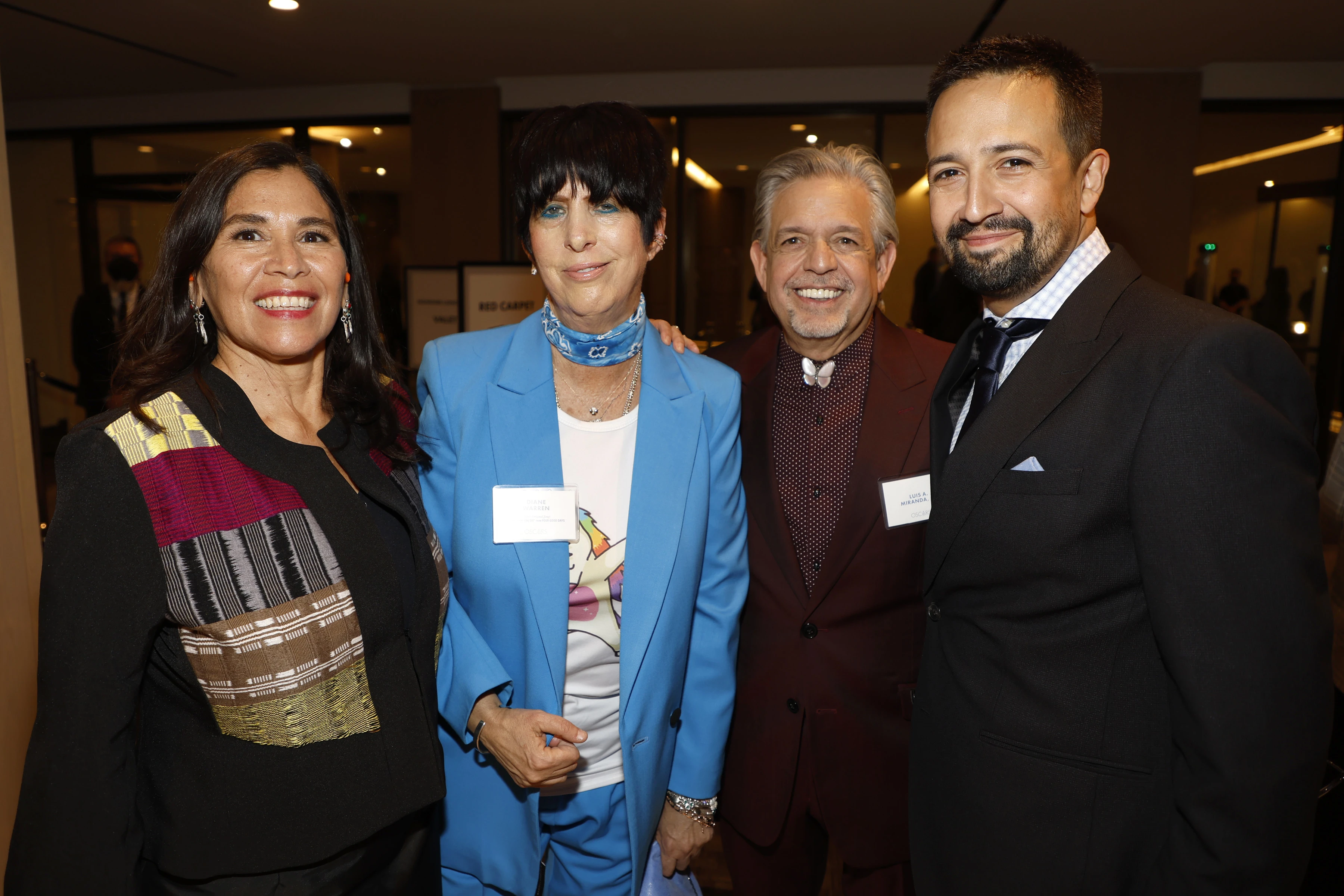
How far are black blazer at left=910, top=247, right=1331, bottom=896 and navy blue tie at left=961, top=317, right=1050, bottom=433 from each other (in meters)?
0.08

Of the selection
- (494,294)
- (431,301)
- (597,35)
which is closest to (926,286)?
(597,35)

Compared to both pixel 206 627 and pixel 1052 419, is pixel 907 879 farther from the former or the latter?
pixel 206 627

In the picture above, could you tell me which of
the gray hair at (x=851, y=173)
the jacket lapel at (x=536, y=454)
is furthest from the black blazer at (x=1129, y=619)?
the gray hair at (x=851, y=173)

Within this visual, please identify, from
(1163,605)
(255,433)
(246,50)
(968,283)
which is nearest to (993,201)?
(968,283)

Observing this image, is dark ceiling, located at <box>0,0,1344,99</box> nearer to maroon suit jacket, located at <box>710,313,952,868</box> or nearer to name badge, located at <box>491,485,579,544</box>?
maroon suit jacket, located at <box>710,313,952,868</box>

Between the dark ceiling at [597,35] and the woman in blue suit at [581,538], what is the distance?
13.5 ft

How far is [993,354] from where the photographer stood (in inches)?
54.7

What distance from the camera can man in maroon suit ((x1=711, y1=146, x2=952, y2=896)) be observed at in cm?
175

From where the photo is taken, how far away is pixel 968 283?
4.63 ft

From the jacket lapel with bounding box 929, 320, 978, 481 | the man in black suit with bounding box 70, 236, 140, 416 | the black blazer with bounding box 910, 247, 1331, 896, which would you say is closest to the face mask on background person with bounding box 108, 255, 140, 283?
the man in black suit with bounding box 70, 236, 140, 416

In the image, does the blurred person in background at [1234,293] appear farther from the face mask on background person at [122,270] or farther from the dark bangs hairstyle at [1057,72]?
the face mask on background person at [122,270]

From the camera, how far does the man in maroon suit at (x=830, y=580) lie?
1.75m

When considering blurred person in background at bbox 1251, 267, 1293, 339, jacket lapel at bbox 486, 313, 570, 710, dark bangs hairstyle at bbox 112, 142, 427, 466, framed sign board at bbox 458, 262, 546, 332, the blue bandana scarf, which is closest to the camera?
dark bangs hairstyle at bbox 112, 142, 427, 466

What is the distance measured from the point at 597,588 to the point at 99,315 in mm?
7992
